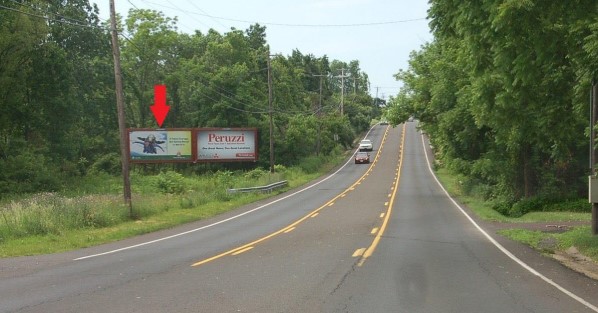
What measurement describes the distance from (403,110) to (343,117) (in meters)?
46.6

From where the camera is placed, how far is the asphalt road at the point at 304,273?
26.9 feet

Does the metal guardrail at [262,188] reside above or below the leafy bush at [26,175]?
below

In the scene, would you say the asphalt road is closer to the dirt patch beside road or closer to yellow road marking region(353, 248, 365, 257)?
yellow road marking region(353, 248, 365, 257)

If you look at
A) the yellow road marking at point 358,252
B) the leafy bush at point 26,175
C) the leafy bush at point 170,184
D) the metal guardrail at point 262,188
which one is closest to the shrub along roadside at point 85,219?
the metal guardrail at point 262,188

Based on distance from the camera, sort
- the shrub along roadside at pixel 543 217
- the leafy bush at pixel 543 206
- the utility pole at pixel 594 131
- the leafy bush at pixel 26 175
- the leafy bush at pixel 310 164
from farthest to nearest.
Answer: the leafy bush at pixel 310 164
the leafy bush at pixel 26 175
the leafy bush at pixel 543 206
the shrub along roadside at pixel 543 217
the utility pole at pixel 594 131

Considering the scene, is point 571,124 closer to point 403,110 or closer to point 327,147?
point 403,110

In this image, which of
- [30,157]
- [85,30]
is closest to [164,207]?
[30,157]

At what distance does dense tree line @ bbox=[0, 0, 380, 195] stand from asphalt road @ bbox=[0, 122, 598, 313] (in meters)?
31.7

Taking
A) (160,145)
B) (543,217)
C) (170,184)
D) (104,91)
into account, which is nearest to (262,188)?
(170,184)

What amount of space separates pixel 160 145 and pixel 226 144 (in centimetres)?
562

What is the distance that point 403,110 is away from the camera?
39.7 m

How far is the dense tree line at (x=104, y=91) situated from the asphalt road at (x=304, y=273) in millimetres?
31748

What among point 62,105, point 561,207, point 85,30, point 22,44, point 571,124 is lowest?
point 561,207

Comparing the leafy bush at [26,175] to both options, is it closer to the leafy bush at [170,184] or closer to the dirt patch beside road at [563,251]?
the leafy bush at [170,184]
